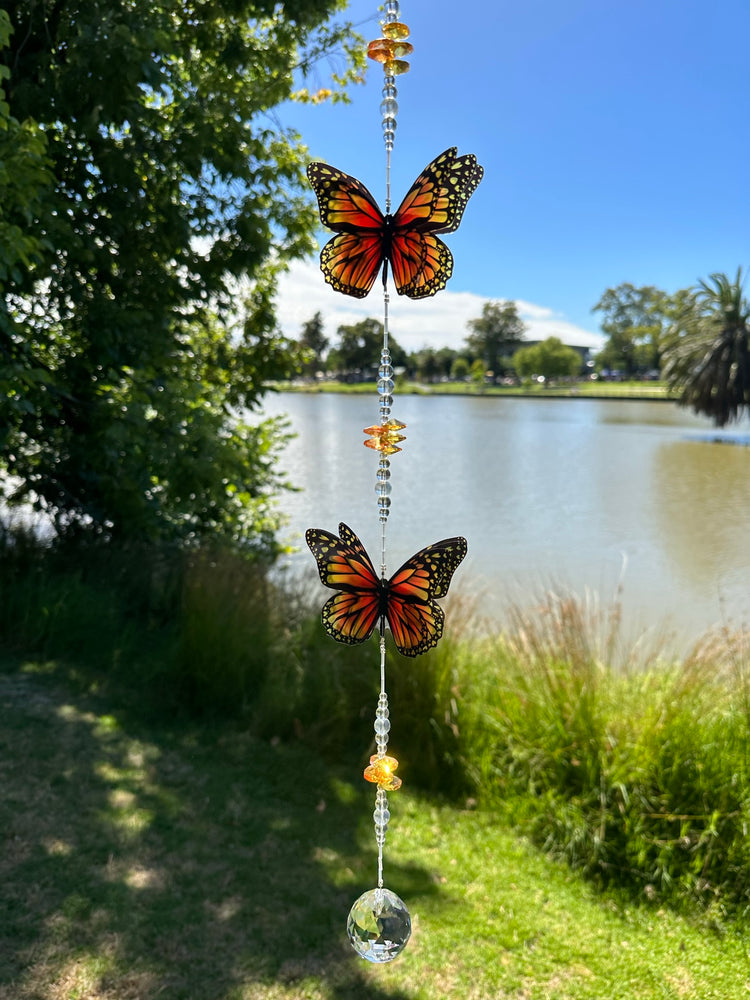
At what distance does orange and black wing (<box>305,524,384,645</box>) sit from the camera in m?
1.08

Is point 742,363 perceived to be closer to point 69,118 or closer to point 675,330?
point 675,330

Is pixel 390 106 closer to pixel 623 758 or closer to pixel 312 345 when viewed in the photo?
pixel 623 758

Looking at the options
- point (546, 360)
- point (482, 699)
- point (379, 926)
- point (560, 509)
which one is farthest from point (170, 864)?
point (546, 360)

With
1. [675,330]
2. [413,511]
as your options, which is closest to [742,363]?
[675,330]

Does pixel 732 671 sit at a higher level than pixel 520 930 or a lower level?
higher

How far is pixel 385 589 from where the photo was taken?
1.12 meters

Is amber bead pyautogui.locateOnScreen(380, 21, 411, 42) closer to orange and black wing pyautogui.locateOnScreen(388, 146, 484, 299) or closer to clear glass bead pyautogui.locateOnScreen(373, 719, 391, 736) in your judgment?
orange and black wing pyautogui.locateOnScreen(388, 146, 484, 299)

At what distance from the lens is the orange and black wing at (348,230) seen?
104 cm

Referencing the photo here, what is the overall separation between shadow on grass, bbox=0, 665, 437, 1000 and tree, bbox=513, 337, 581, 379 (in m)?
66.2

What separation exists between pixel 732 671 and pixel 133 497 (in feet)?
14.7

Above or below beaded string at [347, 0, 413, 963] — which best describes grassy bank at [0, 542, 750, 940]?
below

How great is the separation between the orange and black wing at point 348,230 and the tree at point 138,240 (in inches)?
158

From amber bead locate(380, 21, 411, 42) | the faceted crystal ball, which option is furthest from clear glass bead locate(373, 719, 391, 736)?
amber bead locate(380, 21, 411, 42)

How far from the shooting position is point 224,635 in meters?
5.21
